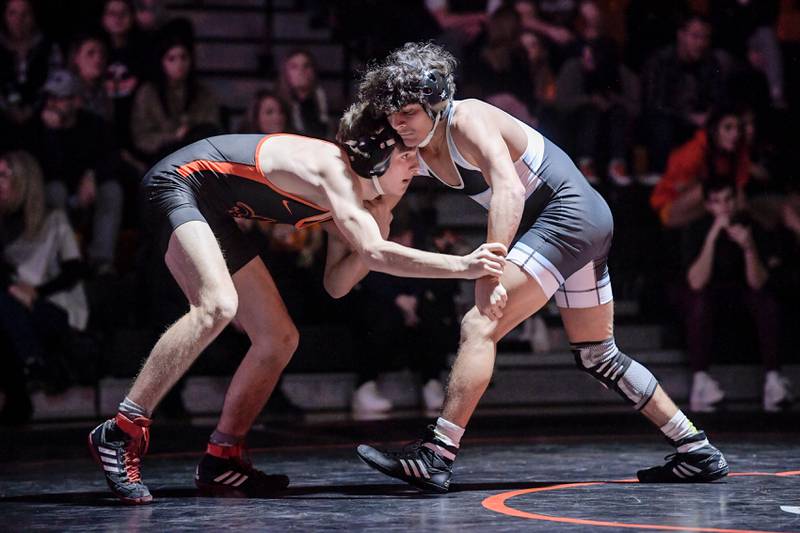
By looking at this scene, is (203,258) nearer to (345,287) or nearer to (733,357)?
(345,287)

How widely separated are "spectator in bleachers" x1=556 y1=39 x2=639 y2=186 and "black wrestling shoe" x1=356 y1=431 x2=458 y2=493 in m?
4.66

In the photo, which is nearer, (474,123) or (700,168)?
(474,123)

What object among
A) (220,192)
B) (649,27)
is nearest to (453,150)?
(220,192)

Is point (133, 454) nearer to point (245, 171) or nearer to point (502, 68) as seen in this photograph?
point (245, 171)

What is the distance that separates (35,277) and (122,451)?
3.34m

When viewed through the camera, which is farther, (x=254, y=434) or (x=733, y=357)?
(x=733, y=357)

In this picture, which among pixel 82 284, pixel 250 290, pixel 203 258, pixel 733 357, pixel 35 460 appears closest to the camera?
pixel 203 258

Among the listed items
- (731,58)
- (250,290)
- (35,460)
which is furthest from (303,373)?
(731,58)

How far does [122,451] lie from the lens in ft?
13.5

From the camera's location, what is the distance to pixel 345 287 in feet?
14.8

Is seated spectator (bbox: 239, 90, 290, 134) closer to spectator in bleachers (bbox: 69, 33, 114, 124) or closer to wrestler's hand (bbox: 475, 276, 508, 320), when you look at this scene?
spectator in bleachers (bbox: 69, 33, 114, 124)

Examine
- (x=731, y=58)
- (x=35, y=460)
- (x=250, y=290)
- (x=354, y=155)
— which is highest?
(x=731, y=58)

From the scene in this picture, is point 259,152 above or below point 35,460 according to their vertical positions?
above

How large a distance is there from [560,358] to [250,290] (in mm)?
3709
